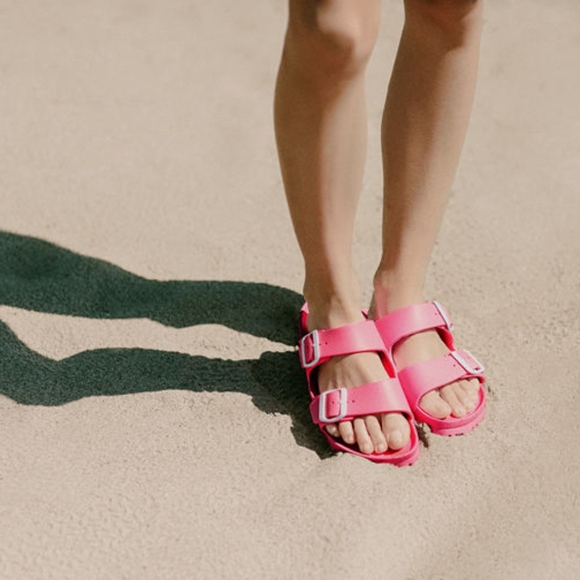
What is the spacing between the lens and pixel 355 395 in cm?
152

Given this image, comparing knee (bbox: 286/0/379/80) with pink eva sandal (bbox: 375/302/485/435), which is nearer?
knee (bbox: 286/0/379/80)

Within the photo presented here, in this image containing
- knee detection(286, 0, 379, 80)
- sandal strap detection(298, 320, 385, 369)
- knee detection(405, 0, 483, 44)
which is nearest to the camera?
knee detection(286, 0, 379, 80)

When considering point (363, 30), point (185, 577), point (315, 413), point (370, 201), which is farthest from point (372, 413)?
point (370, 201)

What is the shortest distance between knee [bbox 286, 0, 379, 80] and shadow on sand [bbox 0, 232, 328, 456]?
0.58m

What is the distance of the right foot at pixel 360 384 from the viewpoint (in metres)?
1.49

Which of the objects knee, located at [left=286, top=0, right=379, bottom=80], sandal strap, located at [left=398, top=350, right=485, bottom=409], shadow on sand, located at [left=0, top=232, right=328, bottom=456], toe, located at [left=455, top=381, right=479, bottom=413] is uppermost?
knee, located at [left=286, top=0, right=379, bottom=80]

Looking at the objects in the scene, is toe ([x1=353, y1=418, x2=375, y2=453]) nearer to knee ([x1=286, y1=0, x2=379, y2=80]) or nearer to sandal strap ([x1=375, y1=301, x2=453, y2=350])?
sandal strap ([x1=375, y1=301, x2=453, y2=350])

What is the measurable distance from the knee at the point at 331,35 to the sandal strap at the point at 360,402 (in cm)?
51

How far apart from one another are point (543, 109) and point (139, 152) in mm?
1128

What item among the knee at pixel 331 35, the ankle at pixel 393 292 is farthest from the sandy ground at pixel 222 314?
the knee at pixel 331 35

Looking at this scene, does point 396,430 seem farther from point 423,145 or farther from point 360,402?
point 423,145

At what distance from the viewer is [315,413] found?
1.54m

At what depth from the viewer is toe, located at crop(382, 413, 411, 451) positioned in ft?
4.86

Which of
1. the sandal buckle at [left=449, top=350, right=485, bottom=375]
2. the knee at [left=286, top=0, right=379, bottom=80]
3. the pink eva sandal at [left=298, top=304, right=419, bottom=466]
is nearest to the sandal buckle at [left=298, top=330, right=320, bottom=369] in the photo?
the pink eva sandal at [left=298, top=304, right=419, bottom=466]
